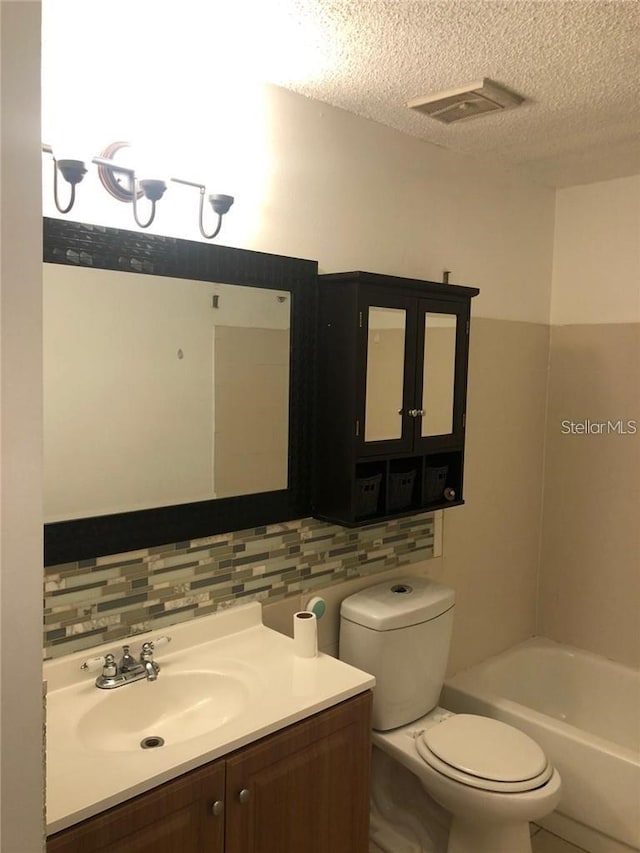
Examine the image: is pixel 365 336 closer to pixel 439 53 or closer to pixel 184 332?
pixel 184 332

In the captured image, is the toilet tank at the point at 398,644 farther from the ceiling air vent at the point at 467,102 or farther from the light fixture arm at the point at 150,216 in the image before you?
the ceiling air vent at the point at 467,102

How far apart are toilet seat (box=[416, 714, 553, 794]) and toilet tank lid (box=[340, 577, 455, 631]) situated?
34 cm

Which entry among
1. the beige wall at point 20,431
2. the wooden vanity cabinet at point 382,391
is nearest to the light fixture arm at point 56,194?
the wooden vanity cabinet at point 382,391

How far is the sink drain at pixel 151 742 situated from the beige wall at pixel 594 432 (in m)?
2.08

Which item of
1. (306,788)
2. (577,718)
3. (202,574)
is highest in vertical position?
(202,574)

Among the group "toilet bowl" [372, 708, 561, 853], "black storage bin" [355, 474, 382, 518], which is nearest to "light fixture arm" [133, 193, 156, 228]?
"black storage bin" [355, 474, 382, 518]

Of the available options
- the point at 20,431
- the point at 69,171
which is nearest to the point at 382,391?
the point at 69,171

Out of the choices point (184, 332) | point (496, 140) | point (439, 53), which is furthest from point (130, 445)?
point (496, 140)

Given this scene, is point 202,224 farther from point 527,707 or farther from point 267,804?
point 527,707

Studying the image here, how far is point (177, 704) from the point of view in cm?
175

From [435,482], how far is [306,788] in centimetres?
106

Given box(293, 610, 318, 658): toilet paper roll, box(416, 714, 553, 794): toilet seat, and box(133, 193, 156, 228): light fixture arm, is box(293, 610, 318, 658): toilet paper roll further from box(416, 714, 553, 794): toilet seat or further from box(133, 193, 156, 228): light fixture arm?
box(133, 193, 156, 228): light fixture arm

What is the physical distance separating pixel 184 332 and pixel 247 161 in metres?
0.51

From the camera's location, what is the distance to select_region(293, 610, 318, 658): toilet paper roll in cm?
188
